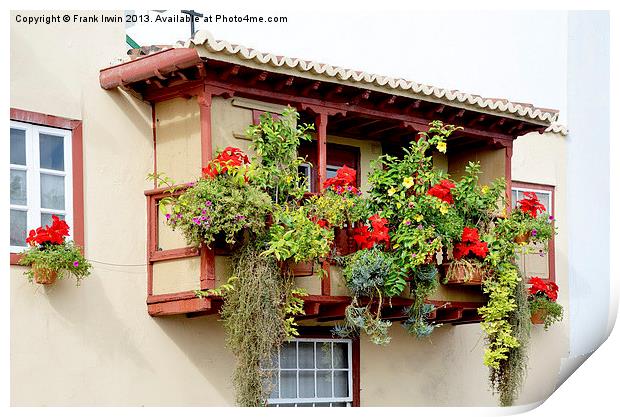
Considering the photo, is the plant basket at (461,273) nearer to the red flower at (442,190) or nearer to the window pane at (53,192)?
the red flower at (442,190)

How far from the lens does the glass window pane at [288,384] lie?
12219 mm

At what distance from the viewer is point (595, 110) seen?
10.8 metres

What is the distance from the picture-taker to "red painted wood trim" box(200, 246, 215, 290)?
10586mm

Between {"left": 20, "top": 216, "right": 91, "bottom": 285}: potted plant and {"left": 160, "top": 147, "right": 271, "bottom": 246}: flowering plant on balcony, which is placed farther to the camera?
{"left": 160, "top": 147, "right": 271, "bottom": 246}: flowering plant on balcony

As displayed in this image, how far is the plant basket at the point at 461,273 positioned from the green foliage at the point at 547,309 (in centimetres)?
144

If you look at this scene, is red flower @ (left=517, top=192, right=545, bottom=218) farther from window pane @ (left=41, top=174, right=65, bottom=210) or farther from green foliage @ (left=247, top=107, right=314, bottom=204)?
window pane @ (left=41, top=174, right=65, bottom=210)

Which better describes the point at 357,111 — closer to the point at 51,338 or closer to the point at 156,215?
the point at 156,215

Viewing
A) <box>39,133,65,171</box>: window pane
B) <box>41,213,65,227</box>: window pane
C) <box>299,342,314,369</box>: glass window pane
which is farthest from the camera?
<box>299,342,314,369</box>: glass window pane

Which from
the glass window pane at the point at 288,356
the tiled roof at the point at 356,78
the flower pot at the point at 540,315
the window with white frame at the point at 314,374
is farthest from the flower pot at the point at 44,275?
the flower pot at the point at 540,315

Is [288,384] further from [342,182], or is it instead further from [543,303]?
[543,303]

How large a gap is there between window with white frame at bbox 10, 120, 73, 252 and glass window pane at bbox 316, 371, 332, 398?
330cm

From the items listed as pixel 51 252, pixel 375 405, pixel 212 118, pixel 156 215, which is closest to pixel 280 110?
pixel 212 118

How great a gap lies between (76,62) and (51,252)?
1.80 metres

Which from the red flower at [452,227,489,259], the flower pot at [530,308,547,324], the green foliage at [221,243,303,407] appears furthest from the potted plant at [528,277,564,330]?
the green foliage at [221,243,303,407]
